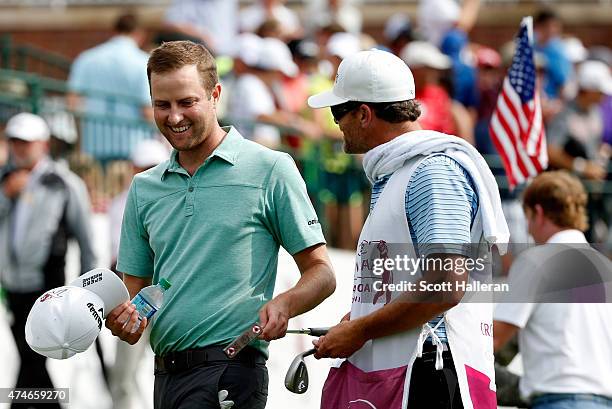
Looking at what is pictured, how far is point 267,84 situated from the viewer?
14906 millimetres

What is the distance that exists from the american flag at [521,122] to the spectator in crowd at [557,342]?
284cm

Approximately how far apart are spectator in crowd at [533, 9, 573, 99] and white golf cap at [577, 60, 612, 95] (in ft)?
3.38

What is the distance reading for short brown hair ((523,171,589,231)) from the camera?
7109mm

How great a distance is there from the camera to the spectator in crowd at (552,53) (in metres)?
16.8

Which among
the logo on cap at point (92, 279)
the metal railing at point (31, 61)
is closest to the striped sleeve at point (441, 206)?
the logo on cap at point (92, 279)

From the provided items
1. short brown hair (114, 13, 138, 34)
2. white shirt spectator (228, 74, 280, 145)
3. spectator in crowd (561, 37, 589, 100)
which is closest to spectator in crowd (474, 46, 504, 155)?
spectator in crowd (561, 37, 589, 100)

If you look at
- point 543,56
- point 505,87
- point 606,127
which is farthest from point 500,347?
point 543,56

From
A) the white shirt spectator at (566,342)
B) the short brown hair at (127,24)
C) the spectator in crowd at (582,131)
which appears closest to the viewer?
the white shirt spectator at (566,342)

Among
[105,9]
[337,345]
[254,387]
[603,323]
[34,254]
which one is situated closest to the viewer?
[337,345]

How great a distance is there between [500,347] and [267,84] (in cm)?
817

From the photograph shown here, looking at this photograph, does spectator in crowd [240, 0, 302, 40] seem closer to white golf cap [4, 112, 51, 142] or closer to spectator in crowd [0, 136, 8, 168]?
spectator in crowd [0, 136, 8, 168]

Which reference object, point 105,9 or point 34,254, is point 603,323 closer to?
point 34,254

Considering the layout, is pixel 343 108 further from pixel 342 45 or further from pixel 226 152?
pixel 342 45

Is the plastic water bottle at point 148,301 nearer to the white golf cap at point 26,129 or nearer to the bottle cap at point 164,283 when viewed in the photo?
the bottle cap at point 164,283
